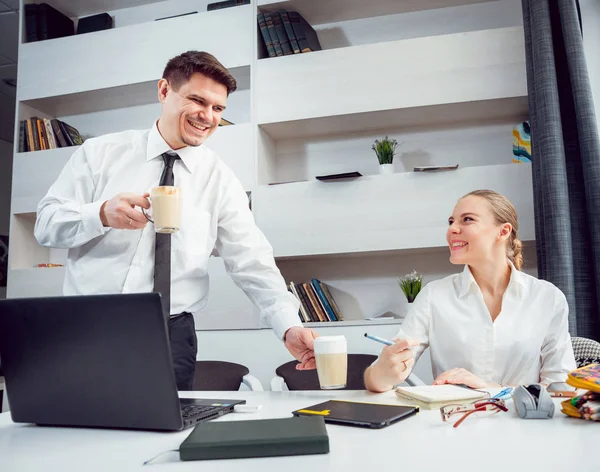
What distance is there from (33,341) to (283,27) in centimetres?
260

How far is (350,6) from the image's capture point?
3.25m

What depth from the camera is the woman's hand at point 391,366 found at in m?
1.24

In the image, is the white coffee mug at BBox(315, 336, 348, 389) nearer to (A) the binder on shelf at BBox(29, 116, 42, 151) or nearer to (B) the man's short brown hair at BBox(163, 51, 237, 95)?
(B) the man's short brown hair at BBox(163, 51, 237, 95)

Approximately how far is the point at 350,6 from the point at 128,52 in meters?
1.36

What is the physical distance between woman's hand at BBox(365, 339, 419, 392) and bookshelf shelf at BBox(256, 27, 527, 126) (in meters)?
1.96

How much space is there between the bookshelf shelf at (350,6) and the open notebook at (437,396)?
262 cm

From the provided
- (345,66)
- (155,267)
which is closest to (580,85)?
(345,66)

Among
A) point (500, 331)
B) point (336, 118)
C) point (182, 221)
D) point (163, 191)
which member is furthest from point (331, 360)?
point (336, 118)

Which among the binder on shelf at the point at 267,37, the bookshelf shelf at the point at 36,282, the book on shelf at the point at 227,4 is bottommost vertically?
the bookshelf shelf at the point at 36,282

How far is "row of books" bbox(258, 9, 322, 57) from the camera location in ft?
10.3

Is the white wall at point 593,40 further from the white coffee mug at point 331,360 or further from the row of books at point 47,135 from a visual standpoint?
the row of books at point 47,135

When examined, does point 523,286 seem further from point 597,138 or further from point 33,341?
point 33,341

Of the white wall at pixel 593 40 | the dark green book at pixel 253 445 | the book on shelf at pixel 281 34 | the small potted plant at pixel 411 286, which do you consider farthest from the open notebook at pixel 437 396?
the book on shelf at pixel 281 34

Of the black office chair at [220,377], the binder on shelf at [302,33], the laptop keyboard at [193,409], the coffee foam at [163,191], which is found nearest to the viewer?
the laptop keyboard at [193,409]
